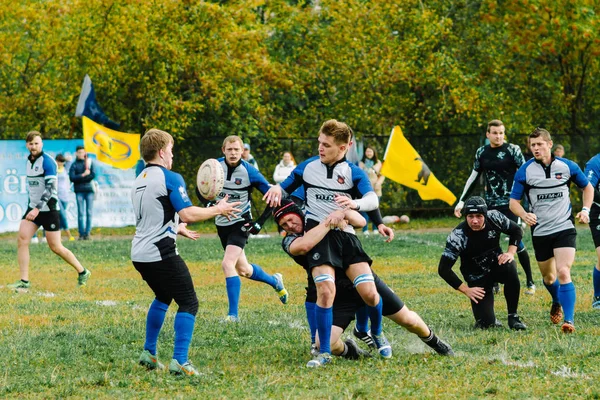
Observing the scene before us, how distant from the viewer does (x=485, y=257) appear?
936 centimetres

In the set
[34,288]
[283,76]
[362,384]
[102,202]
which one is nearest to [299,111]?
[283,76]

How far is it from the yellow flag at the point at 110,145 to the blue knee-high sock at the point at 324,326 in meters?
16.4

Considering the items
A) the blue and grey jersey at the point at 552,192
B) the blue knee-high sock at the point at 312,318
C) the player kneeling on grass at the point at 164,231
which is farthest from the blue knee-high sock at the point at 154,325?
the blue and grey jersey at the point at 552,192

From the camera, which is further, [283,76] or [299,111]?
[299,111]

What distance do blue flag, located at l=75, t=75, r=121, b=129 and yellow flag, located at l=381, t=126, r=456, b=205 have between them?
748 centimetres

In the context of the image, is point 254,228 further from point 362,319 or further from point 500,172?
point 500,172

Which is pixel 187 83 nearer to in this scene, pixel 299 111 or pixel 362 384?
pixel 299 111

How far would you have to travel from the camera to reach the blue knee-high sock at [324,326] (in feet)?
23.9

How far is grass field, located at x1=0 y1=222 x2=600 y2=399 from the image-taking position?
6355 mm

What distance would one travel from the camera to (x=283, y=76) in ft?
88.9

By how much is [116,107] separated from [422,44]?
27.6ft

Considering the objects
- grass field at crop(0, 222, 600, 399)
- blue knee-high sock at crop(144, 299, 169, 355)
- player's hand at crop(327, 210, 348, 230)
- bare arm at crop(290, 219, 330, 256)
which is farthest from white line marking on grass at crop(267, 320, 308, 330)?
blue knee-high sock at crop(144, 299, 169, 355)

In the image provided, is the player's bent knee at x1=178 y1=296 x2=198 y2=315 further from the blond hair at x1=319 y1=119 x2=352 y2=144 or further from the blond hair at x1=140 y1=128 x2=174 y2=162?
the blond hair at x1=319 y1=119 x2=352 y2=144

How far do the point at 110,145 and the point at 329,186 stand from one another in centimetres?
1627
